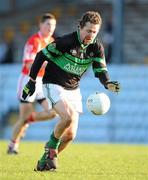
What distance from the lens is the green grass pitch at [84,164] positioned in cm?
964

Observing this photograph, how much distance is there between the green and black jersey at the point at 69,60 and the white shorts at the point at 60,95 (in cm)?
7

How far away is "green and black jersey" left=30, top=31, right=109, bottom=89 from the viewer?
10.2m

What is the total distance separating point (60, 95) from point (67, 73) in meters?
0.34

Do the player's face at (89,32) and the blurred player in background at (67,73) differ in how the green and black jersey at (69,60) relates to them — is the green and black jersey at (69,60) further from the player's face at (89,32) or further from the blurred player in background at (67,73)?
the player's face at (89,32)

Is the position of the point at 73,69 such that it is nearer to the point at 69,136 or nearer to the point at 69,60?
the point at 69,60

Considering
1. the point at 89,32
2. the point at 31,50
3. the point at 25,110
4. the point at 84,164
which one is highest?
the point at 89,32

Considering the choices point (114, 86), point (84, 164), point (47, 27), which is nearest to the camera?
point (114, 86)

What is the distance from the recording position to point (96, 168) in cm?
1083

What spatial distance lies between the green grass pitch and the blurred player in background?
0.42 m

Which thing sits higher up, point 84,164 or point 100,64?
point 100,64

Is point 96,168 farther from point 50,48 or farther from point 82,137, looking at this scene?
point 82,137

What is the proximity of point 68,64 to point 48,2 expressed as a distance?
17015 millimetres

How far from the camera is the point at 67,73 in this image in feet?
33.9

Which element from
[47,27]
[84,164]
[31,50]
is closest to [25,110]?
[31,50]
